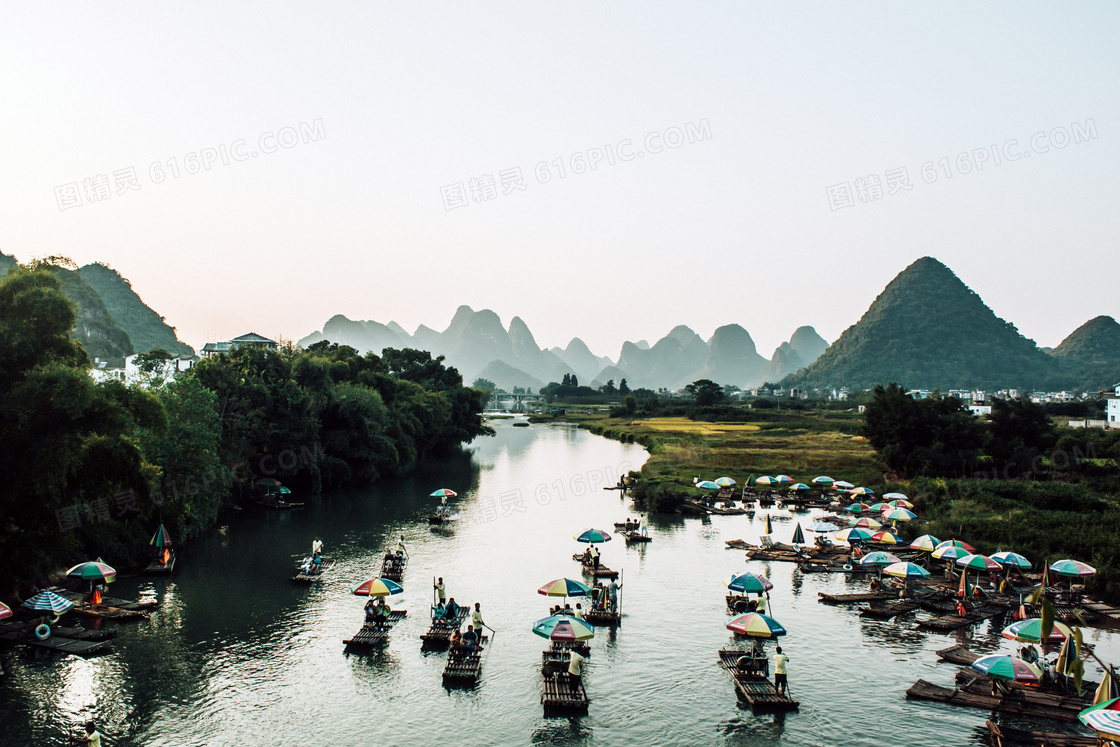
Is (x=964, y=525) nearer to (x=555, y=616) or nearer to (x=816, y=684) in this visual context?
(x=816, y=684)

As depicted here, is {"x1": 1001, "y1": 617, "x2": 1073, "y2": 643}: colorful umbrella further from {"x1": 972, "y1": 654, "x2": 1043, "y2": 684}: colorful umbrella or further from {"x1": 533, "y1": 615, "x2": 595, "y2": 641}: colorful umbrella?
{"x1": 533, "y1": 615, "x2": 595, "y2": 641}: colorful umbrella

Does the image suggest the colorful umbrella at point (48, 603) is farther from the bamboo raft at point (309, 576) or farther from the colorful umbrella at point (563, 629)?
the colorful umbrella at point (563, 629)

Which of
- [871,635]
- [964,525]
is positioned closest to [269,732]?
[871,635]

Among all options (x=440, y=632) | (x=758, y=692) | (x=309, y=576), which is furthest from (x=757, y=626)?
(x=309, y=576)

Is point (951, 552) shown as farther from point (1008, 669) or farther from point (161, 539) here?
point (161, 539)

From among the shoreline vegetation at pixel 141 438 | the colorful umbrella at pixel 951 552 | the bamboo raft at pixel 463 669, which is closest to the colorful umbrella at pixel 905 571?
the colorful umbrella at pixel 951 552

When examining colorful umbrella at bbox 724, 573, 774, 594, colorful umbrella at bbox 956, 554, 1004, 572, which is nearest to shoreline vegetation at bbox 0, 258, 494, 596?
colorful umbrella at bbox 724, 573, 774, 594
